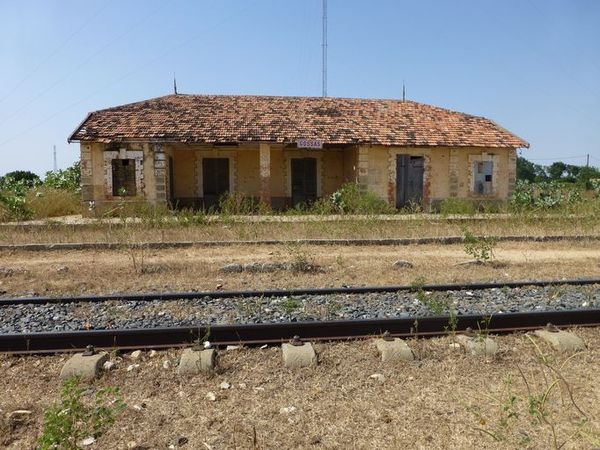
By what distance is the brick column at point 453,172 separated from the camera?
2014 centimetres

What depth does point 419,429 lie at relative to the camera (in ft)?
10.5

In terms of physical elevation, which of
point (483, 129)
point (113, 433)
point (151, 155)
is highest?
point (483, 129)

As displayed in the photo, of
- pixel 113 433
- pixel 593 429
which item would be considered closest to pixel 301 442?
pixel 113 433

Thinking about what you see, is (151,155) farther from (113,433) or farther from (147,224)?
(113,433)

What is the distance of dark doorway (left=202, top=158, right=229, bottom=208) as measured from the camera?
68.1ft

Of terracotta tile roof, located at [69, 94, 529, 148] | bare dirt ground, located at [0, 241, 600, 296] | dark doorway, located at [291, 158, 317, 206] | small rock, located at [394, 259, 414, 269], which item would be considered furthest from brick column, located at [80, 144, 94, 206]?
small rock, located at [394, 259, 414, 269]

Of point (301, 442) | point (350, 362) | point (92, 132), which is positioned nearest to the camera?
point (301, 442)

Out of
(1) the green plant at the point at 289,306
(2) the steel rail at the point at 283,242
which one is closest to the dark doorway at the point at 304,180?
(2) the steel rail at the point at 283,242

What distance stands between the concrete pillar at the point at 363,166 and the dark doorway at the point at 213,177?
18.7 feet

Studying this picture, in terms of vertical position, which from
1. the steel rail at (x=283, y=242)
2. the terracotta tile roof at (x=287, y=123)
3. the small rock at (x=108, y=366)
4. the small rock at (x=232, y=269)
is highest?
the terracotta tile roof at (x=287, y=123)

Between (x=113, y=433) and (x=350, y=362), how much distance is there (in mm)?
2001

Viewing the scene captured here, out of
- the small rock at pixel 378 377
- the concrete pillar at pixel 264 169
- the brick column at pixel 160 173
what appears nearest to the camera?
the small rock at pixel 378 377

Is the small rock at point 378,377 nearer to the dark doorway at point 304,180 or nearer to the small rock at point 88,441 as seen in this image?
the small rock at point 88,441

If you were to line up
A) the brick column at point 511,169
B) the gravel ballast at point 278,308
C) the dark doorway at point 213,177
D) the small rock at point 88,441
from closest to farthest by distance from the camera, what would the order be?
1. the small rock at point 88,441
2. the gravel ballast at point 278,308
3. the brick column at point 511,169
4. the dark doorway at point 213,177
